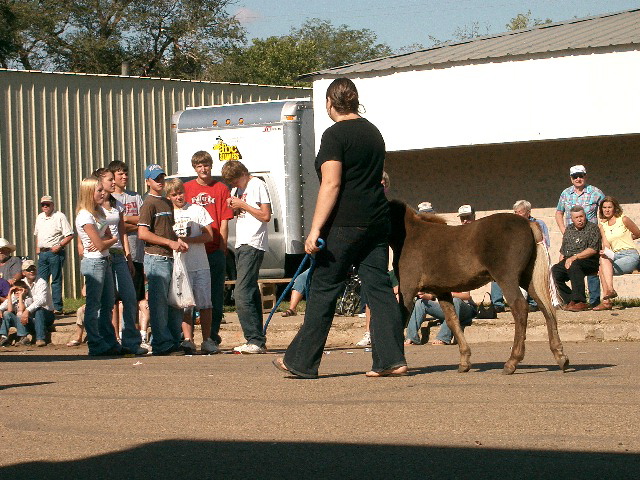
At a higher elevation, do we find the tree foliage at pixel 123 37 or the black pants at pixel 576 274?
the tree foliage at pixel 123 37

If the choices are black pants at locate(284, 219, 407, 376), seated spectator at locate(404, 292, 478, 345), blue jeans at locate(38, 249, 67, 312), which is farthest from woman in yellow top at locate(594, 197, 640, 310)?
blue jeans at locate(38, 249, 67, 312)

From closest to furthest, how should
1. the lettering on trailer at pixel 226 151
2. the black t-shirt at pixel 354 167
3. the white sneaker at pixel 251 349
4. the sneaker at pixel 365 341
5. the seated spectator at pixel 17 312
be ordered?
the black t-shirt at pixel 354 167 → the white sneaker at pixel 251 349 → the sneaker at pixel 365 341 → the seated spectator at pixel 17 312 → the lettering on trailer at pixel 226 151

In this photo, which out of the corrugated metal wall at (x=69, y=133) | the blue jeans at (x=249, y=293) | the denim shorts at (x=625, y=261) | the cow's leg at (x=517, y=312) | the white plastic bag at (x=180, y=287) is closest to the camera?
the cow's leg at (x=517, y=312)

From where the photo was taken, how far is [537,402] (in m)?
7.77

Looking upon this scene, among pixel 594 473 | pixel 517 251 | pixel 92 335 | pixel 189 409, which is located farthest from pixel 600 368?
pixel 92 335

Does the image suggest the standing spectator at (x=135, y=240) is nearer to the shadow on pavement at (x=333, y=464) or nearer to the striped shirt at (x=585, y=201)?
the striped shirt at (x=585, y=201)

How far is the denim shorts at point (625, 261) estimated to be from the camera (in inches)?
640

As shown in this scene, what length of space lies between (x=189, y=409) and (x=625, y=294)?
39.1 ft

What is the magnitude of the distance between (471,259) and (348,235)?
1.32 metres

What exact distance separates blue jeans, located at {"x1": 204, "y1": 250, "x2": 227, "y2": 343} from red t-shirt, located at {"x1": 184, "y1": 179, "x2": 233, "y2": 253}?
10 centimetres

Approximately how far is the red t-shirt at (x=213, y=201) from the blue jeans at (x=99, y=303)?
1.17 meters

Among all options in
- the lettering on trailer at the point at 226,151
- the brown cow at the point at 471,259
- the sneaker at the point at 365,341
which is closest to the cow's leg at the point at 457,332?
the brown cow at the point at 471,259

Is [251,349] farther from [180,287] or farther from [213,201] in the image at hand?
[213,201]

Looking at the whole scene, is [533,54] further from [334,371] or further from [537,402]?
[537,402]
